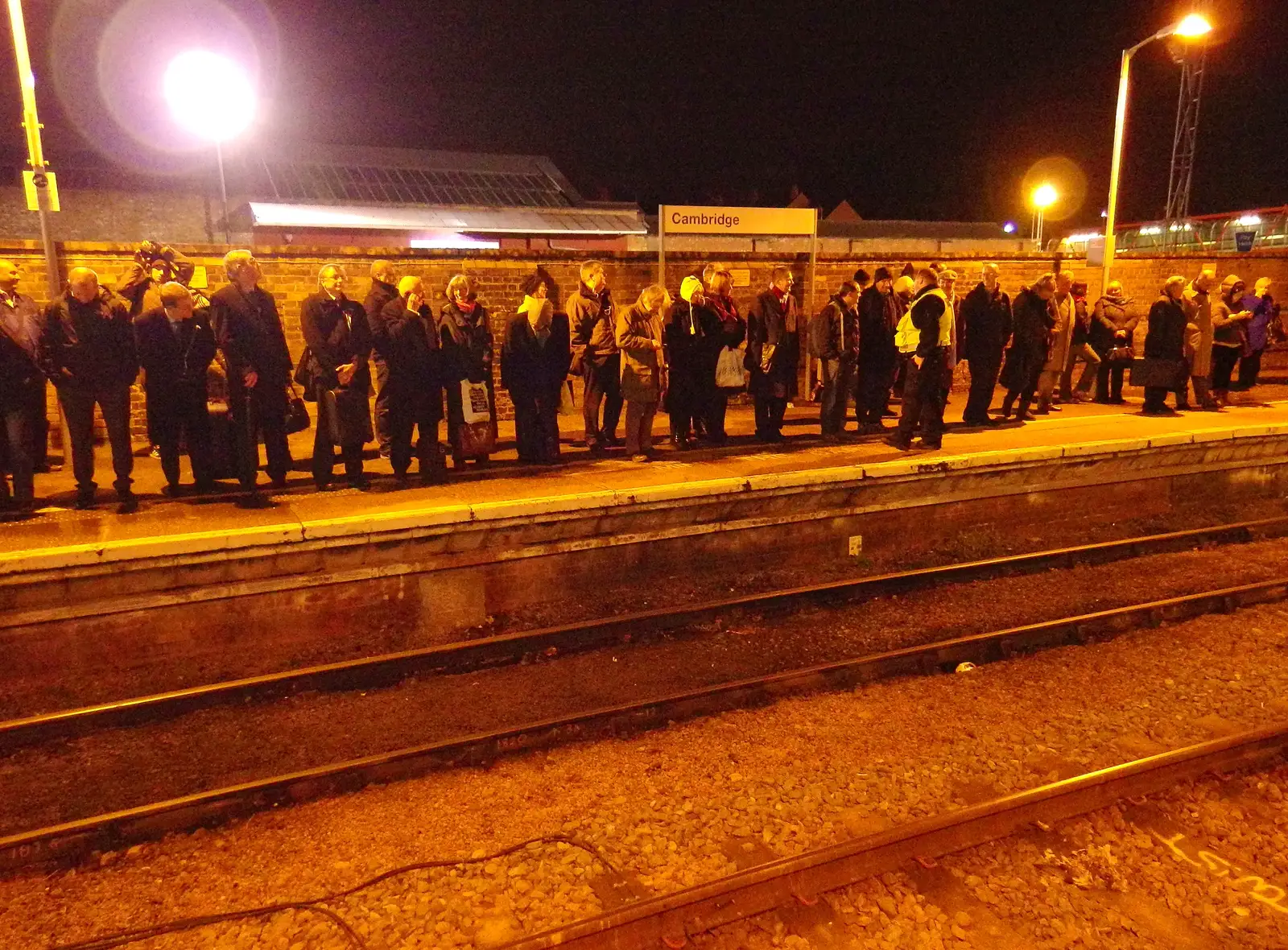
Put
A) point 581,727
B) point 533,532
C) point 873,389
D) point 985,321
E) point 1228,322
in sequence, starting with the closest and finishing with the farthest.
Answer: point 581,727
point 533,532
point 985,321
point 873,389
point 1228,322

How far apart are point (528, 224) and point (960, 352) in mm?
13945

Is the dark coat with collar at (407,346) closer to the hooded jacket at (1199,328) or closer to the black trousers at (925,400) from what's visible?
the black trousers at (925,400)

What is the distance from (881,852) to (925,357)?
20.1 feet

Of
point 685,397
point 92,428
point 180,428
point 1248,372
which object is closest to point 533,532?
point 685,397

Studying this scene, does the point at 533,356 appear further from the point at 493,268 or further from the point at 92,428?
the point at 92,428

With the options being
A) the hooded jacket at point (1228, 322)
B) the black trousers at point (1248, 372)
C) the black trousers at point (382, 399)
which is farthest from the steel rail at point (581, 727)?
the black trousers at point (1248, 372)

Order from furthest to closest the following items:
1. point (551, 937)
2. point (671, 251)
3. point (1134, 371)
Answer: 1. point (671, 251)
2. point (1134, 371)
3. point (551, 937)

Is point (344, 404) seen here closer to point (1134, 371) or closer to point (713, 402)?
point (713, 402)

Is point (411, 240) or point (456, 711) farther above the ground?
point (411, 240)

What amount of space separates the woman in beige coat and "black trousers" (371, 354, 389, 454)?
7.44 ft

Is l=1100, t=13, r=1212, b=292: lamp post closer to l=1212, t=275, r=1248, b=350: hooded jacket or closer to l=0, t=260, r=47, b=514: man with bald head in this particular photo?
l=1212, t=275, r=1248, b=350: hooded jacket

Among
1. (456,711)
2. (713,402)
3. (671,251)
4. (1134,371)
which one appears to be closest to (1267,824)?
(456,711)

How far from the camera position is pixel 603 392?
9734 mm

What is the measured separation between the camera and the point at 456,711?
584 cm
